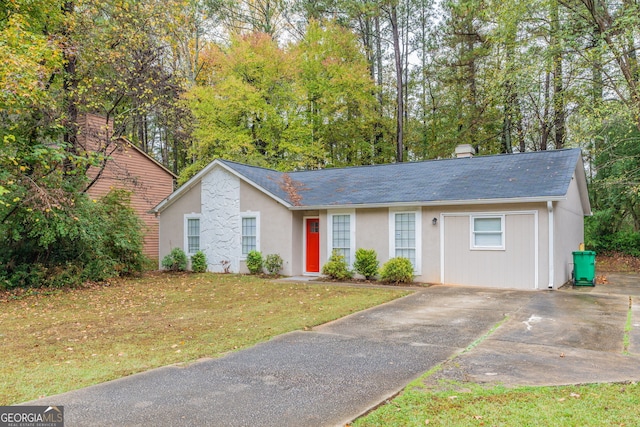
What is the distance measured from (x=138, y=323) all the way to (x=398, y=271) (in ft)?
24.4

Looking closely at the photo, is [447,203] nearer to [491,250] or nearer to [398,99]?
[491,250]

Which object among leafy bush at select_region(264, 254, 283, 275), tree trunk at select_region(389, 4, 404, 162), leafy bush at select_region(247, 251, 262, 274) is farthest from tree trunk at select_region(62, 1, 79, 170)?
tree trunk at select_region(389, 4, 404, 162)

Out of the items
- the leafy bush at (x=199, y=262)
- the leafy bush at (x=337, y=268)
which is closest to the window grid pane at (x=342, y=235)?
the leafy bush at (x=337, y=268)

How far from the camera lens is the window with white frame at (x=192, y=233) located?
17078mm

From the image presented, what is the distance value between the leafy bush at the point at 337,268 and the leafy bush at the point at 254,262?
258cm

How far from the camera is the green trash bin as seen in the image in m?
12.5

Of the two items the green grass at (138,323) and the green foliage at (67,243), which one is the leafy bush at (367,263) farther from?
the green foliage at (67,243)

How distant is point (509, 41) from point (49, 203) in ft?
57.0

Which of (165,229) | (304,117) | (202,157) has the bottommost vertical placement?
(165,229)

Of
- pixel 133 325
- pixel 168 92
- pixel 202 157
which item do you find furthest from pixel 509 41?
pixel 133 325

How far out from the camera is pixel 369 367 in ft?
17.1

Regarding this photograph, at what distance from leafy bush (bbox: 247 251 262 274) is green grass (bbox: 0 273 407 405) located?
1367 mm

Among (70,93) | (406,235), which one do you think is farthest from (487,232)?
(70,93)

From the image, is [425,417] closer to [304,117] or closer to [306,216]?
[306,216]
